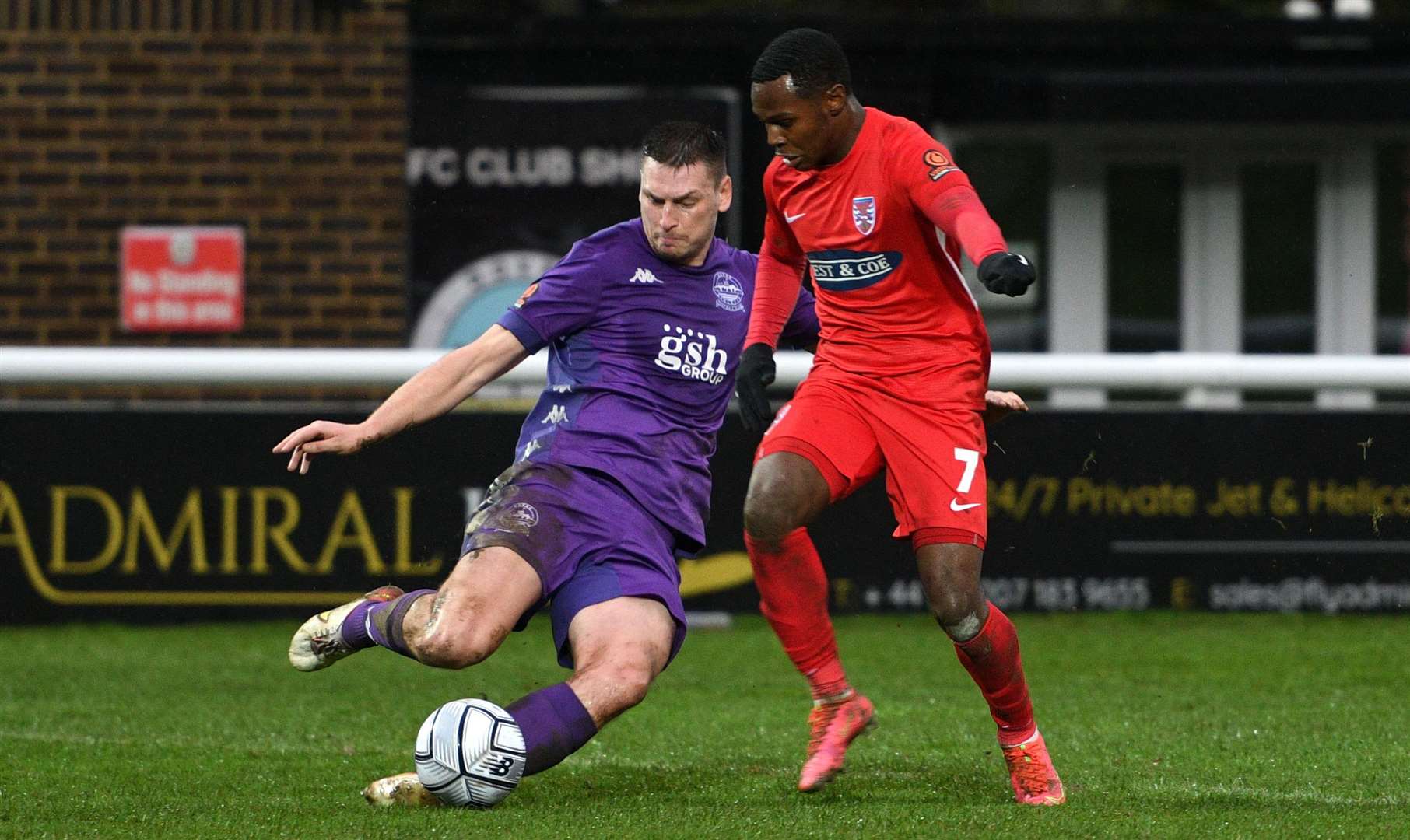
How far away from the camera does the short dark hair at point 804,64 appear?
210 inches

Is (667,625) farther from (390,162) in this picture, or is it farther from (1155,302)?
(1155,302)

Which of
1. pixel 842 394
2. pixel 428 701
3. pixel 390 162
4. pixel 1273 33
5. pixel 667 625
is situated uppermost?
pixel 1273 33

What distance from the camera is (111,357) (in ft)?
30.1

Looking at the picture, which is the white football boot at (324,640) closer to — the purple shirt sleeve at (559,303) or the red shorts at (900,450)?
the purple shirt sleeve at (559,303)

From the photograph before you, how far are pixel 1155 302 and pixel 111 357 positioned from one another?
7578 millimetres

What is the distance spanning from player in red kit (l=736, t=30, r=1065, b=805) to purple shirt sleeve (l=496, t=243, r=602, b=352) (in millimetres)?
469

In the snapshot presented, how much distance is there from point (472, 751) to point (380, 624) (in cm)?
52

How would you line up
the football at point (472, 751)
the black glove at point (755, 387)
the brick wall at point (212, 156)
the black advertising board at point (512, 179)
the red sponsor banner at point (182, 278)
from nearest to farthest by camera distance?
the football at point (472, 751) → the black glove at point (755, 387) → the brick wall at point (212, 156) → the red sponsor banner at point (182, 278) → the black advertising board at point (512, 179)

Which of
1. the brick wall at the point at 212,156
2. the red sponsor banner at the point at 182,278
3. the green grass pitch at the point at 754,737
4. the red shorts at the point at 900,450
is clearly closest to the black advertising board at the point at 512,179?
the brick wall at the point at 212,156

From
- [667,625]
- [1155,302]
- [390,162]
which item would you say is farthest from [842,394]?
[1155,302]

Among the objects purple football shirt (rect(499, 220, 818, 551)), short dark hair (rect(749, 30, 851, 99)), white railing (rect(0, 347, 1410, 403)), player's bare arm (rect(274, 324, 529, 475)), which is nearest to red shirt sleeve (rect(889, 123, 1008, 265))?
short dark hair (rect(749, 30, 851, 99))

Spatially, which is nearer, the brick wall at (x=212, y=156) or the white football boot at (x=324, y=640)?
the white football boot at (x=324, y=640)

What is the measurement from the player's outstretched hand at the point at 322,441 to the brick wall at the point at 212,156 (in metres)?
6.97

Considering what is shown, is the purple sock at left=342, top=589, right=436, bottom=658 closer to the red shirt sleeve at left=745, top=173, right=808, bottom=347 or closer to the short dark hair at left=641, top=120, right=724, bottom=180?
the red shirt sleeve at left=745, top=173, right=808, bottom=347
